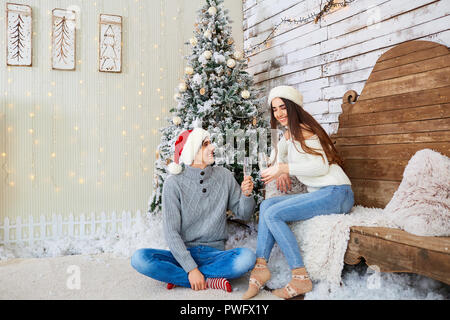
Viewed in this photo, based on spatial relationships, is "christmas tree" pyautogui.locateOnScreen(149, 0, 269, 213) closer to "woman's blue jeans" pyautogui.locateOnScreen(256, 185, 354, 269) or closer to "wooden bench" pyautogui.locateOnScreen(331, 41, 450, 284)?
"wooden bench" pyautogui.locateOnScreen(331, 41, 450, 284)

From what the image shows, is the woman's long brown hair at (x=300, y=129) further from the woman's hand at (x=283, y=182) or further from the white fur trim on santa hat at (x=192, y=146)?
the white fur trim on santa hat at (x=192, y=146)

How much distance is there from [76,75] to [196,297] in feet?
9.11

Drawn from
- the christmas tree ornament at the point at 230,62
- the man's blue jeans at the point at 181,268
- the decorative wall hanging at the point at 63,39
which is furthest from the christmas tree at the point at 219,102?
the decorative wall hanging at the point at 63,39

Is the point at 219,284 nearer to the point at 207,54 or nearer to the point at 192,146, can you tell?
Result: the point at 192,146

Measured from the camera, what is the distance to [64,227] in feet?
11.8

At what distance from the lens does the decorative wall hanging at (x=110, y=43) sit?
148 inches

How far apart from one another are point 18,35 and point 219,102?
216cm

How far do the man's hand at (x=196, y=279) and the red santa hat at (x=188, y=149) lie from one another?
60 centimetres

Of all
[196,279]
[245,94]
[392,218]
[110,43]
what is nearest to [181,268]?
[196,279]

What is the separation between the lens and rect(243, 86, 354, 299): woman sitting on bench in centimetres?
200

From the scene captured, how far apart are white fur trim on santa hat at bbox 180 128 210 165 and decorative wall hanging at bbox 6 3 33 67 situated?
7.63ft

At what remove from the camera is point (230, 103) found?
310cm

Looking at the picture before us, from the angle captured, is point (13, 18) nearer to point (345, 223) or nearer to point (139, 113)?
point (139, 113)
